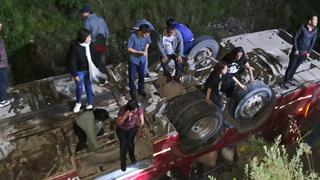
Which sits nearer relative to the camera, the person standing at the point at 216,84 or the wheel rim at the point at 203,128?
the person standing at the point at 216,84

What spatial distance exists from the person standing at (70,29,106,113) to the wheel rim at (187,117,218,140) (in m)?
1.80

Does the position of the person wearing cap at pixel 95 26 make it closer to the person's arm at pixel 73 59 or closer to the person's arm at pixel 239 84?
the person's arm at pixel 73 59

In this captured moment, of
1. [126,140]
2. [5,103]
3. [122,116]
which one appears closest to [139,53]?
[122,116]

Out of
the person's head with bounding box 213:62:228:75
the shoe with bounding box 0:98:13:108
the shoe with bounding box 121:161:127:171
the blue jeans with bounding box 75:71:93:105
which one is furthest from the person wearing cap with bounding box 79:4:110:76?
the person's head with bounding box 213:62:228:75

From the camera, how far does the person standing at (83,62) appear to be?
6.09 meters

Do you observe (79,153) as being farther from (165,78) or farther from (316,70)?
(316,70)

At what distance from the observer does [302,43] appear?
24.1ft

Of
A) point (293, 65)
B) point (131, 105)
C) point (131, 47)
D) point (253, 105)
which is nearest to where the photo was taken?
point (131, 105)

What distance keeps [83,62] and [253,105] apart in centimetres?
316

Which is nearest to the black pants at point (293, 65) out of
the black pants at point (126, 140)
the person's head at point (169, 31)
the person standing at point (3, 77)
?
the person's head at point (169, 31)

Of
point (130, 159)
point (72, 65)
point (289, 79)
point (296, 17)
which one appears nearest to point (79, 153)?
point (130, 159)

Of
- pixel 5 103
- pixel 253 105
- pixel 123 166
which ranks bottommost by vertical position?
pixel 123 166

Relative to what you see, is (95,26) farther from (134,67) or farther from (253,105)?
(253,105)

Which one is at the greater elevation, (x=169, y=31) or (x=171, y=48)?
(x=169, y=31)
